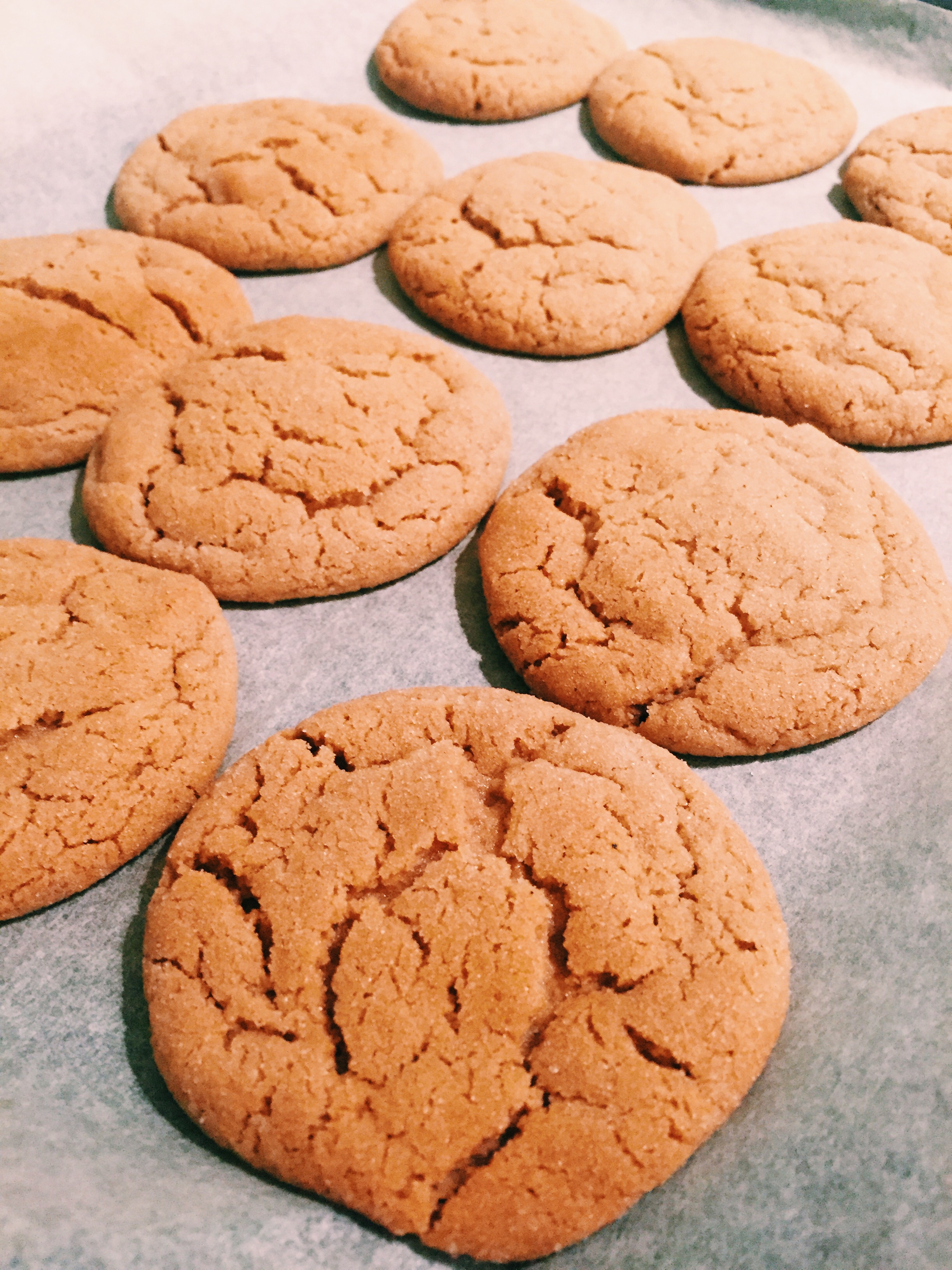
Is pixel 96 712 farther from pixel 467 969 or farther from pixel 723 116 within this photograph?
pixel 723 116

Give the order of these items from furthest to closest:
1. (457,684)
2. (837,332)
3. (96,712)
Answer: (837,332) → (457,684) → (96,712)

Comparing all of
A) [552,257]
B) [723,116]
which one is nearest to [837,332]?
[552,257]

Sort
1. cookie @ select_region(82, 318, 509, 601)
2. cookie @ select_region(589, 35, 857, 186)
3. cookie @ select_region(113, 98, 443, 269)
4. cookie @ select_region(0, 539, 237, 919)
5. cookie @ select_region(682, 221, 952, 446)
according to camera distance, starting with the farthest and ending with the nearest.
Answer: cookie @ select_region(589, 35, 857, 186) → cookie @ select_region(113, 98, 443, 269) → cookie @ select_region(682, 221, 952, 446) → cookie @ select_region(82, 318, 509, 601) → cookie @ select_region(0, 539, 237, 919)

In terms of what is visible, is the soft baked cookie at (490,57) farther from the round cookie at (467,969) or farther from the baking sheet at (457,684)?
the round cookie at (467,969)

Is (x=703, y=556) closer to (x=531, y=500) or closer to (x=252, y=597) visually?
(x=531, y=500)

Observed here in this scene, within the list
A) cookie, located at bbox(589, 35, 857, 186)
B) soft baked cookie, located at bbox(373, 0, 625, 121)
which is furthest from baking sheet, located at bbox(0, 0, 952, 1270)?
soft baked cookie, located at bbox(373, 0, 625, 121)

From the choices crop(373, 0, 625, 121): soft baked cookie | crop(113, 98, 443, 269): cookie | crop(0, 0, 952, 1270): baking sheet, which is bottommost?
crop(0, 0, 952, 1270): baking sheet

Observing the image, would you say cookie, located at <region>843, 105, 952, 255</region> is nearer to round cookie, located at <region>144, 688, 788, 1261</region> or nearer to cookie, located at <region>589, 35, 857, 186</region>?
cookie, located at <region>589, 35, 857, 186</region>
